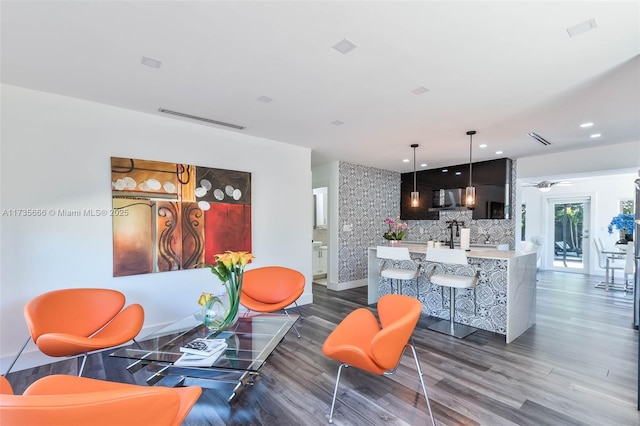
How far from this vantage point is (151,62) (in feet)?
7.70

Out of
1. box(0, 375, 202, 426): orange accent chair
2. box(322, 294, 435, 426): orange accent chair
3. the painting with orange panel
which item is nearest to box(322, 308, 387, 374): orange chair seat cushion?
box(322, 294, 435, 426): orange accent chair

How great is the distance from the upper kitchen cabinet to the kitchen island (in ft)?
6.89

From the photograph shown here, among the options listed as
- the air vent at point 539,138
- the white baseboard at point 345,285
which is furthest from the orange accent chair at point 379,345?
the white baseboard at point 345,285

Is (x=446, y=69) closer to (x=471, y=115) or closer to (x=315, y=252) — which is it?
(x=471, y=115)

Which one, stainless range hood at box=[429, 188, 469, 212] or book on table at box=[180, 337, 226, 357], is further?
stainless range hood at box=[429, 188, 469, 212]

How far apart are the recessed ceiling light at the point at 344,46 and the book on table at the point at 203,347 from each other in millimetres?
2437

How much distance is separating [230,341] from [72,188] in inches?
91.4

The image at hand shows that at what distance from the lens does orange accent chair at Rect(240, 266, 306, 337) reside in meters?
3.68

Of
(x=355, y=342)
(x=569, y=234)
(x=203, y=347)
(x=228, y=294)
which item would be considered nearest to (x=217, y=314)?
(x=228, y=294)

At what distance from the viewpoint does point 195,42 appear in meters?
2.08

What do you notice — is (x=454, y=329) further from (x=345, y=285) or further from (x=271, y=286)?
(x=345, y=285)

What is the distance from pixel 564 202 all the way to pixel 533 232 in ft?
3.63

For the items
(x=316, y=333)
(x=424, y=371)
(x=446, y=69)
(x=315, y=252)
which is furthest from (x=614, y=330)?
(x=315, y=252)

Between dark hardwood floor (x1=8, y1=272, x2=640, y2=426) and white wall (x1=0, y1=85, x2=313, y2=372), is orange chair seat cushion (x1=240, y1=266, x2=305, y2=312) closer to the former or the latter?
dark hardwood floor (x1=8, y1=272, x2=640, y2=426)
